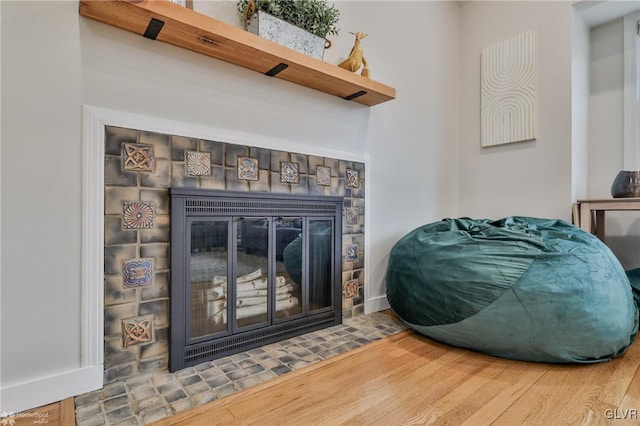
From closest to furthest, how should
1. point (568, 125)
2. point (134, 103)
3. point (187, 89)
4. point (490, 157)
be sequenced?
point (134, 103) < point (187, 89) < point (568, 125) < point (490, 157)

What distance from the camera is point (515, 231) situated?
1.81 metres

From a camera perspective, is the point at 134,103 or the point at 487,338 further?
the point at 487,338

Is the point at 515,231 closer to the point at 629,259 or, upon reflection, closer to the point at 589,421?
the point at 589,421

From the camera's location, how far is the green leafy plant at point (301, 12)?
5.50 feet

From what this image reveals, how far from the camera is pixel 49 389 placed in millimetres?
1264

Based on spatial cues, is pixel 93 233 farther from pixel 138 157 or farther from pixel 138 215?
pixel 138 157

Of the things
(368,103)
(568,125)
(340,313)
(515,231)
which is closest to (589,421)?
(515,231)

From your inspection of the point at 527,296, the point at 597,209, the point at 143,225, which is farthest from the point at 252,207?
the point at 597,209

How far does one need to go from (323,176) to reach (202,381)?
1.27 metres

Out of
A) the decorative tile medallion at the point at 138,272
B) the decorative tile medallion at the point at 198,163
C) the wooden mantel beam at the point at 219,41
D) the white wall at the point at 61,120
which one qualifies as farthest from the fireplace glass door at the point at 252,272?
the wooden mantel beam at the point at 219,41

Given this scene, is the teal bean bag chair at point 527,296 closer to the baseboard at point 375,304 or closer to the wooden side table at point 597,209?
the baseboard at point 375,304

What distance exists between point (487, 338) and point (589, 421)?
498 millimetres

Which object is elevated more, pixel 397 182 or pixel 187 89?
pixel 187 89

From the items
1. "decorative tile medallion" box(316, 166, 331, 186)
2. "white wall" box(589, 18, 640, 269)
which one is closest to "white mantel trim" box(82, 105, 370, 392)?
"decorative tile medallion" box(316, 166, 331, 186)
